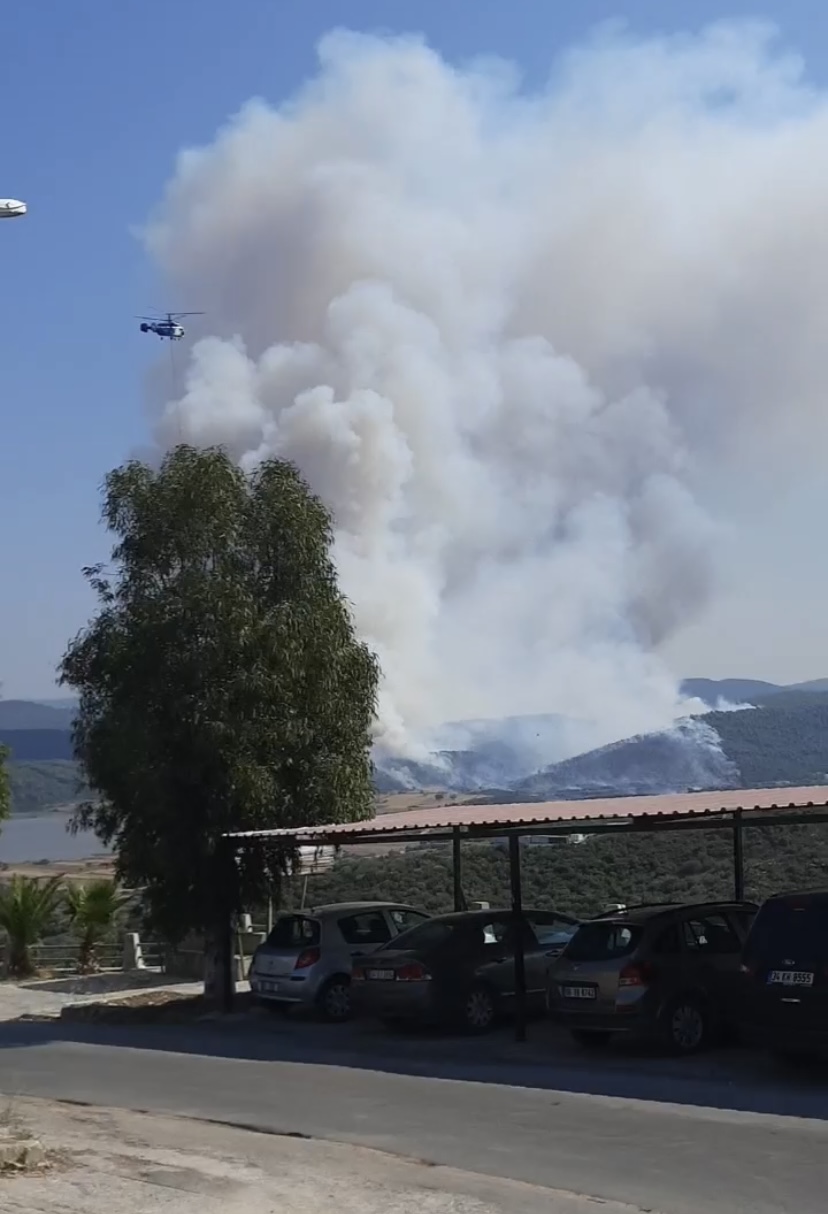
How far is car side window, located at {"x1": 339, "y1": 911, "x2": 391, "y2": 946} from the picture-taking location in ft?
65.3

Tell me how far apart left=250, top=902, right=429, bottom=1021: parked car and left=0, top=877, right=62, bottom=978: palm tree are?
8.11 m

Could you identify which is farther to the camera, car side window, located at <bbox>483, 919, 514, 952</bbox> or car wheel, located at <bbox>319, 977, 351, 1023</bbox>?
car wheel, located at <bbox>319, 977, 351, 1023</bbox>

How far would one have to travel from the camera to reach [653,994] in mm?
14977

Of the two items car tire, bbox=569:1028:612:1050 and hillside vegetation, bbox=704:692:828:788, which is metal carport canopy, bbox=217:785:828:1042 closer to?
car tire, bbox=569:1028:612:1050

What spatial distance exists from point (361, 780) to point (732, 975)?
7.32 meters

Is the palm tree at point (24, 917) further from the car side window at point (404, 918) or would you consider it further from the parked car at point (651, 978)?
the parked car at point (651, 978)

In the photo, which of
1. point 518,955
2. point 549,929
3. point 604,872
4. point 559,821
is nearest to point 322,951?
point 549,929

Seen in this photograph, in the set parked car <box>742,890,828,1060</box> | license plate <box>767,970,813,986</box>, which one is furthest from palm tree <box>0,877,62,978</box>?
license plate <box>767,970,813,986</box>

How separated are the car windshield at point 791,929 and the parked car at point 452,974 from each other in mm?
4236

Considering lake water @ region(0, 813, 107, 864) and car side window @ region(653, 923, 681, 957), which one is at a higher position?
lake water @ region(0, 813, 107, 864)

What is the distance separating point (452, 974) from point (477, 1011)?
54 cm

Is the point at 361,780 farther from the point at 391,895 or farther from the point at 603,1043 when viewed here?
the point at 391,895

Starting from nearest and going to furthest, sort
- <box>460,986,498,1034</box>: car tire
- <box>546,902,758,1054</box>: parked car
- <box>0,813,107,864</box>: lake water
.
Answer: <box>546,902,758,1054</box>: parked car → <box>460,986,498,1034</box>: car tire → <box>0,813,107,864</box>: lake water

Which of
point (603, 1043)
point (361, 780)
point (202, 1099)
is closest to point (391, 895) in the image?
point (361, 780)
